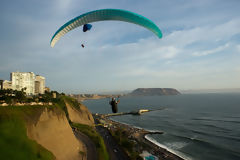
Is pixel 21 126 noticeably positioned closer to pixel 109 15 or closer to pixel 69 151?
pixel 69 151

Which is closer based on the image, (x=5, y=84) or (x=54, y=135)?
(x=54, y=135)

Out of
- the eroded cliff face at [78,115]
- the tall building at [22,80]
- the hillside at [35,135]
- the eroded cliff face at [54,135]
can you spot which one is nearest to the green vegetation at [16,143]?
the hillside at [35,135]

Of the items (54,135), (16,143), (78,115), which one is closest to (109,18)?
(16,143)

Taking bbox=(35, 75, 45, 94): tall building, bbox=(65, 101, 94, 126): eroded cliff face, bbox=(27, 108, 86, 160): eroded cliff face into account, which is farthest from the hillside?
bbox=(35, 75, 45, 94): tall building

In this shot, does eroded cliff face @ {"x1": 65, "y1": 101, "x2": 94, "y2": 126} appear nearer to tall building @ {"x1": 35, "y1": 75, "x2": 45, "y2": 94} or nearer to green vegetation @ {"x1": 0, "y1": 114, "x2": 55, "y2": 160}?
tall building @ {"x1": 35, "y1": 75, "x2": 45, "y2": 94}

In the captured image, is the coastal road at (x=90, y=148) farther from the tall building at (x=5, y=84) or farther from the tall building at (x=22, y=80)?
the tall building at (x=5, y=84)

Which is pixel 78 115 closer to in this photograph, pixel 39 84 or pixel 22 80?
pixel 22 80
